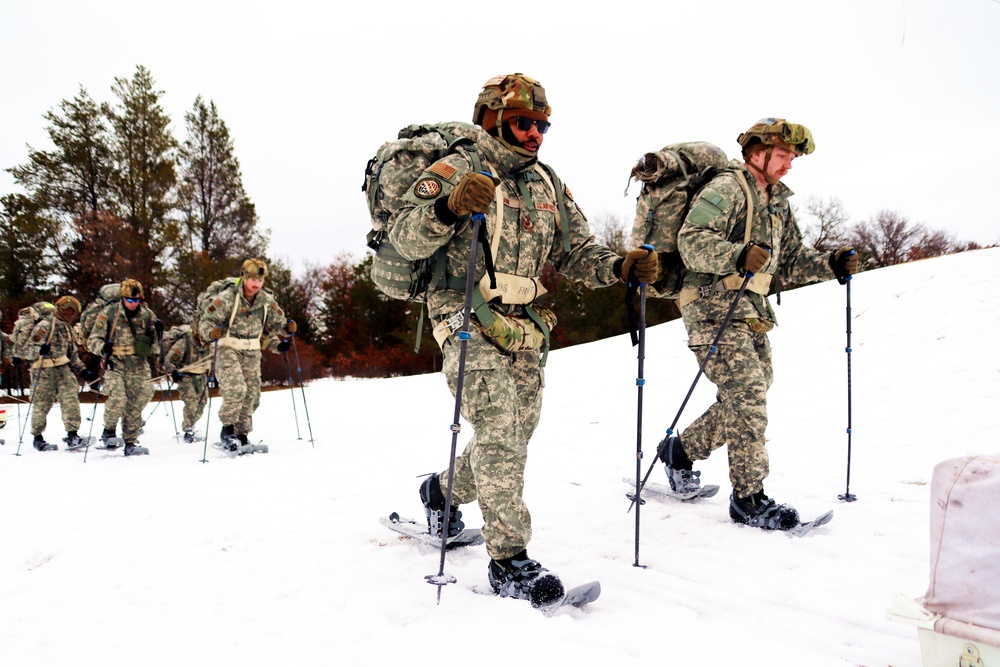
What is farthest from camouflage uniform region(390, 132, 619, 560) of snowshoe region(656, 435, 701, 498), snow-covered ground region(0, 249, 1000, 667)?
snowshoe region(656, 435, 701, 498)

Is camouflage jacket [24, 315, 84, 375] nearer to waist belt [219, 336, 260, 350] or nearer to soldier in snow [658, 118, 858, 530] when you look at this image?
waist belt [219, 336, 260, 350]

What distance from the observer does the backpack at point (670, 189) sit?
497cm

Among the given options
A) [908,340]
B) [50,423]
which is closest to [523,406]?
[908,340]

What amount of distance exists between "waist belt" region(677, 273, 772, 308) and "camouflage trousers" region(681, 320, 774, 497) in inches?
9.5

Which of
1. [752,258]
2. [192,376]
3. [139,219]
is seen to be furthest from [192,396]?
[139,219]

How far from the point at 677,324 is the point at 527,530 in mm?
15749

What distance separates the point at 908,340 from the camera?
11789 mm

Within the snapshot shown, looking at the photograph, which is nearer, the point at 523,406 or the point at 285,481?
the point at 523,406

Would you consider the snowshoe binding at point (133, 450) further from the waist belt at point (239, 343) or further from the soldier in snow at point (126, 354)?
the waist belt at point (239, 343)

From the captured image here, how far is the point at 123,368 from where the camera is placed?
1016cm

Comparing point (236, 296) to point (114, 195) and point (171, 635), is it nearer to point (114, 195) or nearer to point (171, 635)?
point (171, 635)

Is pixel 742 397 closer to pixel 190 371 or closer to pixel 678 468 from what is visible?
pixel 678 468

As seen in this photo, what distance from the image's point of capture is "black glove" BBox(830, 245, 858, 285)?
16.6 feet

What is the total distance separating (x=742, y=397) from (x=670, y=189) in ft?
5.50
